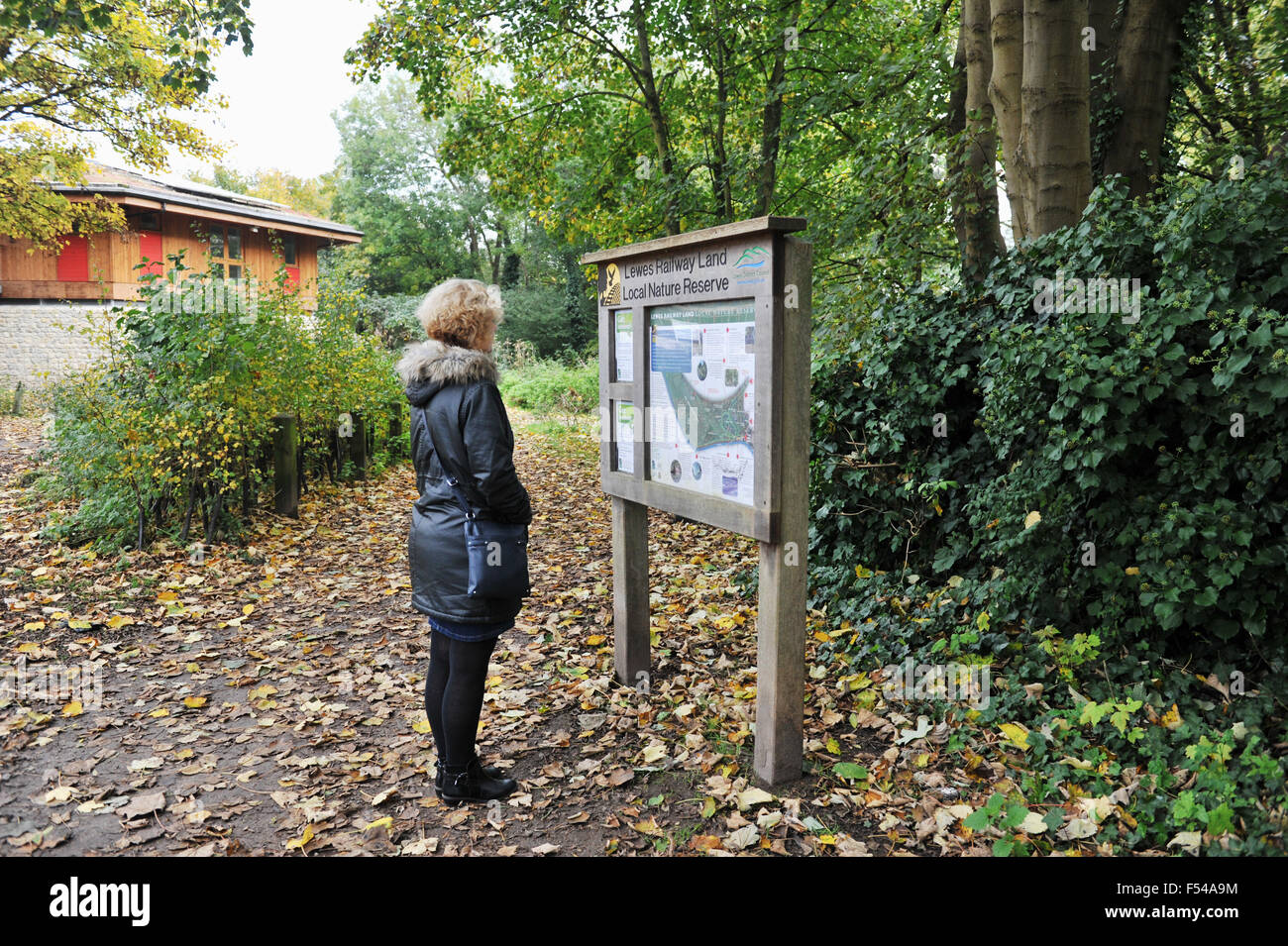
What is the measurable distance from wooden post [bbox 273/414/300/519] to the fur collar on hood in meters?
5.59

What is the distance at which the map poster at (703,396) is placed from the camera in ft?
11.7

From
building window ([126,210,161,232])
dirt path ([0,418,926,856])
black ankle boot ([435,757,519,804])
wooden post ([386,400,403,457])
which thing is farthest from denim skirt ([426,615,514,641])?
building window ([126,210,161,232])

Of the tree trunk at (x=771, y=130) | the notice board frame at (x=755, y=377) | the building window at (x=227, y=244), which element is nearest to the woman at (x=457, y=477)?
the notice board frame at (x=755, y=377)

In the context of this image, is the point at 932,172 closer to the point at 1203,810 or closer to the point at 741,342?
the point at 741,342

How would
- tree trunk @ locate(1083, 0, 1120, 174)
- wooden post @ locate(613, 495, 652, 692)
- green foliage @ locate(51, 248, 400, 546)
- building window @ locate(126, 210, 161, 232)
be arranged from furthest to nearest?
building window @ locate(126, 210, 161, 232), green foliage @ locate(51, 248, 400, 546), tree trunk @ locate(1083, 0, 1120, 174), wooden post @ locate(613, 495, 652, 692)

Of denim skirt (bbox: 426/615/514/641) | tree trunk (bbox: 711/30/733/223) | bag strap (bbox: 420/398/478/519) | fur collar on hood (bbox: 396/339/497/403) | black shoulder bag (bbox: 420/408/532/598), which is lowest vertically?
denim skirt (bbox: 426/615/514/641)

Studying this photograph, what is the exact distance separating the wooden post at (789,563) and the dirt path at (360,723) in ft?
0.74

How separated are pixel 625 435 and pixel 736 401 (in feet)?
3.43

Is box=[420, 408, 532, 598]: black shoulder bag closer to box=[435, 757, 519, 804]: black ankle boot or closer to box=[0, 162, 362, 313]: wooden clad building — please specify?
box=[435, 757, 519, 804]: black ankle boot

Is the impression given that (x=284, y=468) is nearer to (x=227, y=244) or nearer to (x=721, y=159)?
(x=721, y=159)

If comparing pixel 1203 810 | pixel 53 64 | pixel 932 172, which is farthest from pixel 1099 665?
pixel 53 64

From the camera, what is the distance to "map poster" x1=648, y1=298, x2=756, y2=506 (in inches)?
140

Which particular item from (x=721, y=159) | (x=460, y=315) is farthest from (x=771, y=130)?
(x=460, y=315)

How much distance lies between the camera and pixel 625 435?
14.9ft
